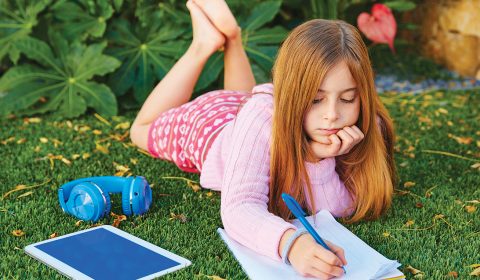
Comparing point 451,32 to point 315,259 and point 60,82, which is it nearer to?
point 60,82

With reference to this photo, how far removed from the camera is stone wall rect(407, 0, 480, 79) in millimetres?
4832

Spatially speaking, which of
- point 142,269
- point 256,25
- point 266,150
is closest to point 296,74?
point 266,150

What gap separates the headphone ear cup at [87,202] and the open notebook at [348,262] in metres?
0.39

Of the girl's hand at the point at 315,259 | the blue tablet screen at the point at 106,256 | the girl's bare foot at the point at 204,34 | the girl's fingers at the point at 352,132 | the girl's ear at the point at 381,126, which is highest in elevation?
the girl's bare foot at the point at 204,34

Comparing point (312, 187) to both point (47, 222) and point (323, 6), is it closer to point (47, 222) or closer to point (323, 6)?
point (47, 222)

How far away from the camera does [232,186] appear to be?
6.72 feet

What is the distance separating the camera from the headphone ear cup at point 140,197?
2.21 meters

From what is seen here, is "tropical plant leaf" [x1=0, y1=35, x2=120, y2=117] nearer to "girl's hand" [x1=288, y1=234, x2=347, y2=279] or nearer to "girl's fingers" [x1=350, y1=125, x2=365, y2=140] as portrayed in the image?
"girl's fingers" [x1=350, y1=125, x2=365, y2=140]

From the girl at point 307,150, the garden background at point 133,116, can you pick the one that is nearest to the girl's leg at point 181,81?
the garden background at point 133,116

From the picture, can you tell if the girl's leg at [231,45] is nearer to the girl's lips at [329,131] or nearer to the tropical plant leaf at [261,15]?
the tropical plant leaf at [261,15]

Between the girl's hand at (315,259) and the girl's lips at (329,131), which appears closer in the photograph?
the girl's hand at (315,259)

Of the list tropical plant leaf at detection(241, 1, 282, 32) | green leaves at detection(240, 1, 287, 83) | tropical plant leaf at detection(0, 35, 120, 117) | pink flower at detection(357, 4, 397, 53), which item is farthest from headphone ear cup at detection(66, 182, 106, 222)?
pink flower at detection(357, 4, 397, 53)

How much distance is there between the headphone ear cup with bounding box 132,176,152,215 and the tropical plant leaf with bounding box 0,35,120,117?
4.84 feet

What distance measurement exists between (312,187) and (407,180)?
61 cm
